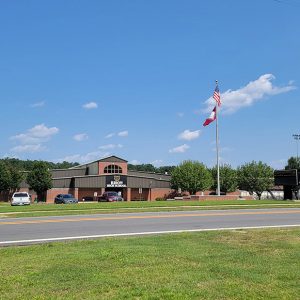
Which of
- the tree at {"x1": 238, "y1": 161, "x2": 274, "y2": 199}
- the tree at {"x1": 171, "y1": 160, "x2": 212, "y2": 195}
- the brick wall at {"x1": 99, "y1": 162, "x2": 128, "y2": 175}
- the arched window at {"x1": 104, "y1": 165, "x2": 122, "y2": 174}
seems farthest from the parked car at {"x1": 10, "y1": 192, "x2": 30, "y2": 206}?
the tree at {"x1": 238, "y1": 161, "x2": 274, "y2": 199}

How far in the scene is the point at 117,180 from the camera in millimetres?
84375

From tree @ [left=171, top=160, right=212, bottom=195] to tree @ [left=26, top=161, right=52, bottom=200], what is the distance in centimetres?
2486

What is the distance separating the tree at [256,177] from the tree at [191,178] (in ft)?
31.8

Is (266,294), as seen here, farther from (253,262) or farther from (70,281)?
(70,281)

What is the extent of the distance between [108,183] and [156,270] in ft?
253

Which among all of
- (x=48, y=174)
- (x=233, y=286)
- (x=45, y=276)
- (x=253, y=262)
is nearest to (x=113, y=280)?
(x=45, y=276)

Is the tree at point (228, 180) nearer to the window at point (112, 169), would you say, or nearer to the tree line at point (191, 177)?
the tree line at point (191, 177)

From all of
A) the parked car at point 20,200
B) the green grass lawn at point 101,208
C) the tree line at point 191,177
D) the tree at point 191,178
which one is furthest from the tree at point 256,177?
the green grass lawn at point 101,208

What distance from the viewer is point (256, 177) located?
9194 centimetres

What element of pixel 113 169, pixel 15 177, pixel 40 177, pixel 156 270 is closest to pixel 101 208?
pixel 156 270

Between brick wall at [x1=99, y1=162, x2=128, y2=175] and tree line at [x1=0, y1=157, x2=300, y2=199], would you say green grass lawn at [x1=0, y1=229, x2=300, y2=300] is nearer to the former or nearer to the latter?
tree line at [x1=0, y1=157, x2=300, y2=199]

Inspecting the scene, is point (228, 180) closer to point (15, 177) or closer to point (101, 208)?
point (15, 177)

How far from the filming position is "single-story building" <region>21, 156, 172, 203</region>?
8206 centimetres

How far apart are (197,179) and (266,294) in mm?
80375
